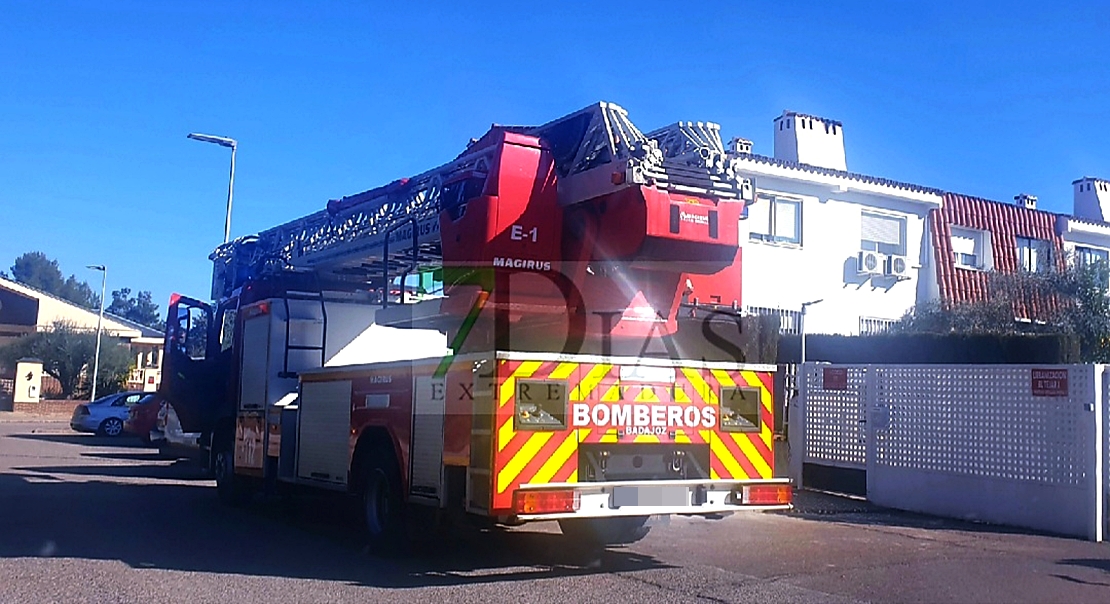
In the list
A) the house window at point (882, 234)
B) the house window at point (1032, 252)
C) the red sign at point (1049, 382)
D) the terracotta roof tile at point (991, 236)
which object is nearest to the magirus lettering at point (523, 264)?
the red sign at point (1049, 382)

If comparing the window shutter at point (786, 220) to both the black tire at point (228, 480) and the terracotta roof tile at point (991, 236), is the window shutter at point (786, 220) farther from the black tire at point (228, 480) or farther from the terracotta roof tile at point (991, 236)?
the black tire at point (228, 480)

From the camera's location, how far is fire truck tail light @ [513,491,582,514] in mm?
8258

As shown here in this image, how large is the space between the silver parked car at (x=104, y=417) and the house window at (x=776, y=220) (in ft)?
58.7

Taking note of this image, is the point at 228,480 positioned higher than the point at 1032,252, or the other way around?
the point at 1032,252

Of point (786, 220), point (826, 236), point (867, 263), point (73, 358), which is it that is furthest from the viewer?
point (73, 358)

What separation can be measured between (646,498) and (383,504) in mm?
2513

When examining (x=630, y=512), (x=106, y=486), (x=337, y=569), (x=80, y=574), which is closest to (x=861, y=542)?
(x=630, y=512)

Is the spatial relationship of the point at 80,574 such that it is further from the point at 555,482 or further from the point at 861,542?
the point at 861,542

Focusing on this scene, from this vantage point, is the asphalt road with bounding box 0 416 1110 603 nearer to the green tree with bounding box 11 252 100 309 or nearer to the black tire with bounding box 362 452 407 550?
the black tire with bounding box 362 452 407 550

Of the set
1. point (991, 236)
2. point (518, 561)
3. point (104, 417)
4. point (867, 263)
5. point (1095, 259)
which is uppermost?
point (991, 236)

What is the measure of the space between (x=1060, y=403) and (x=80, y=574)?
32.2ft

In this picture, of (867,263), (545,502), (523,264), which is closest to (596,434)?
(545,502)

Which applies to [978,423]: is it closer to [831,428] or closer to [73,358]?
[831,428]

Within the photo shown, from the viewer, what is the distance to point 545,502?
8320 millimetres
